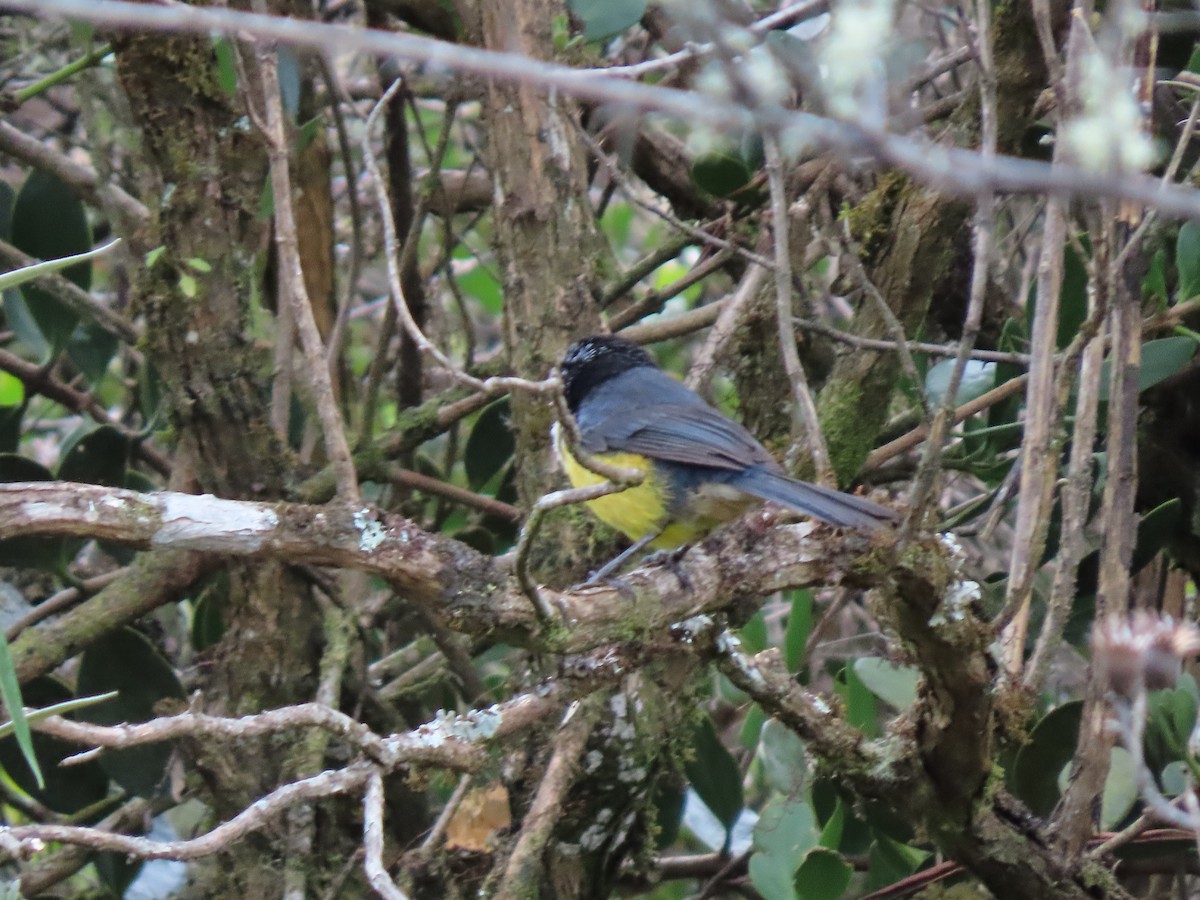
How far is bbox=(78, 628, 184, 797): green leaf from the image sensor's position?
3.41 m

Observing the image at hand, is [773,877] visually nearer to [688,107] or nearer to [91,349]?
[688,107]

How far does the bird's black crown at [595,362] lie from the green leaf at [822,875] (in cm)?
138

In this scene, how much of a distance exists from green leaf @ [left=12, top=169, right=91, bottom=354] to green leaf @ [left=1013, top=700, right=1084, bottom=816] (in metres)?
2.86

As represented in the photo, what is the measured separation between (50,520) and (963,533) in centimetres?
261

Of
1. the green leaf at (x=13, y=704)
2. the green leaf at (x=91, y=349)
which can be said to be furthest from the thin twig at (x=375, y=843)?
the green leaf at (x=91, y=349)

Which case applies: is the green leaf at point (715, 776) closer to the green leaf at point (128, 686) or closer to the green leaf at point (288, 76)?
the green leaf at point (128, 686)

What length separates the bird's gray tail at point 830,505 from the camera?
2367 mm

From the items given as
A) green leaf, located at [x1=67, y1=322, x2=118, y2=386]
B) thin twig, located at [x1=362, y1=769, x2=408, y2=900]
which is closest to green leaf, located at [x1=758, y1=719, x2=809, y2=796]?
thin twig, located at [x1=362, y1=769, x2=408, y2=900]

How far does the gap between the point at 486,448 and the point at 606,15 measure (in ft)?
4.89

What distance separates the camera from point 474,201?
4789 millimetres

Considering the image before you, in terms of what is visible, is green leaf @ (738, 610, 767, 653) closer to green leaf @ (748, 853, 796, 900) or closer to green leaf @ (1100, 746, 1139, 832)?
green leaf @ (748, 853, 796, 900)

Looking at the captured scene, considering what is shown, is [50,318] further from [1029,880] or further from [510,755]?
[1029,880]

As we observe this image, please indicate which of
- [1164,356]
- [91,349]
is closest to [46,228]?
[91,349]

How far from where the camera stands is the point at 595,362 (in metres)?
3.48
